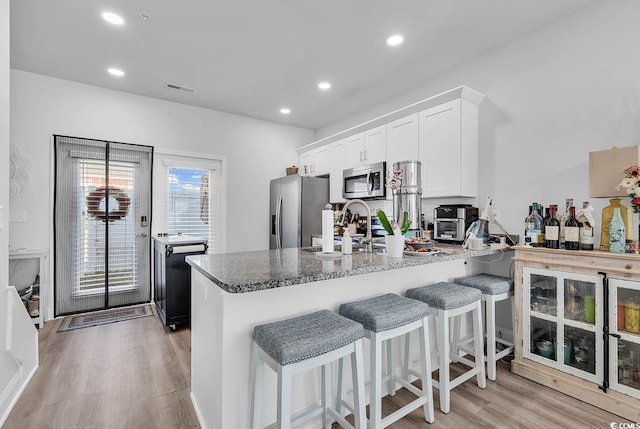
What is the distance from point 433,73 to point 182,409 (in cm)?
381

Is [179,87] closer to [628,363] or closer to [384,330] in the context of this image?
[384,330]

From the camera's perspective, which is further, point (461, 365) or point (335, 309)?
point (461, 365)

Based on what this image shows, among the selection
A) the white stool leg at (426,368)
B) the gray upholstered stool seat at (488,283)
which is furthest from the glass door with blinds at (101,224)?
the gray upholstered stool seat at (488,283)

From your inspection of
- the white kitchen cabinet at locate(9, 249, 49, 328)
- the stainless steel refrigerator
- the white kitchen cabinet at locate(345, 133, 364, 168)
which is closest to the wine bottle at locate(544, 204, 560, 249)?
the white kitchen cabinet at locate(345, 133, 364, 168)

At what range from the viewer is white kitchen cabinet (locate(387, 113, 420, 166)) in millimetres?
3282

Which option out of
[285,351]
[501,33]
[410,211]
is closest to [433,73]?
[501,33]

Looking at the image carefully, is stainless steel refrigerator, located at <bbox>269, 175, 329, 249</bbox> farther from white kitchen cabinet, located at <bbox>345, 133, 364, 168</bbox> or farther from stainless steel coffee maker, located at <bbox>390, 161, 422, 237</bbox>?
stainless steel coffee maker, located at <bbox>390, 161, 422, 237</bbox>

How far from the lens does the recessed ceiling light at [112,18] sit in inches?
94.1

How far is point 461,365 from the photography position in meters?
2.45

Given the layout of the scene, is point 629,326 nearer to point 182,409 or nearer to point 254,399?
point 254,399

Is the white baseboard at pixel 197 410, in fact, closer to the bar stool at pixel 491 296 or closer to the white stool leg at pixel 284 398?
the white stool leg at pixel 284 398

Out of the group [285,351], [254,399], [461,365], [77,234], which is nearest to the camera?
[285,351]

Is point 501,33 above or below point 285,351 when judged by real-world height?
above

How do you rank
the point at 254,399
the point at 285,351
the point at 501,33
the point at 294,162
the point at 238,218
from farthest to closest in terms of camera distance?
the point at 294,162, the point at 238,218, the point at 501,33, the point at 254,399, the point at 285,351
